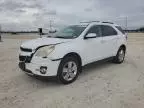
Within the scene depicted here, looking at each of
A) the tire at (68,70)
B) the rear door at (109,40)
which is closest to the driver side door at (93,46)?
the rear door at (109,40)

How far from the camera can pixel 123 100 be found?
4453 mm

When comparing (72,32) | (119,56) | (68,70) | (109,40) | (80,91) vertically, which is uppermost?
(72,32)

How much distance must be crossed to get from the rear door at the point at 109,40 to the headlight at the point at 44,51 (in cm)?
230

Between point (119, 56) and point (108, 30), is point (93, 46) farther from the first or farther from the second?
point (119, 56)

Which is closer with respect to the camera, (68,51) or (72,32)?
(68,51)

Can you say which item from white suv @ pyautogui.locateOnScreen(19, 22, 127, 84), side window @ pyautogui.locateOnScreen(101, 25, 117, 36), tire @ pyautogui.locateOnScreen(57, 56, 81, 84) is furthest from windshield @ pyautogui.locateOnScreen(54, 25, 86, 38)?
side window @ pyautogui.locateOnScreen(101, 25, 117, 36)

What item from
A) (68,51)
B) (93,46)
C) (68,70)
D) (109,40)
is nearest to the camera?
(68,51)

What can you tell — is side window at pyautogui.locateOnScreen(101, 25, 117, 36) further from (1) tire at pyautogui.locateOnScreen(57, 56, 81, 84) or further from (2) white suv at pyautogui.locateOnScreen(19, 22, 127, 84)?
(1) tire at pyautogui.locateOnScreen(57, 56, 81, 84)

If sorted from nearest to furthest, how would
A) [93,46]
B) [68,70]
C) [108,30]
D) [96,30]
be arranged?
1. [68,70]
2. [93,46]
3. [96,30]
4. [108,30]

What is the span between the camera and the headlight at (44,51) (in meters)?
5.19

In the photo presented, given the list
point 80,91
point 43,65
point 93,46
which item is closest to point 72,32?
point 93,46

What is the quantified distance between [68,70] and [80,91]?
78cm

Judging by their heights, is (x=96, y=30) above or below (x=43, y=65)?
above

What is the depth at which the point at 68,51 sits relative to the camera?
214 inches
